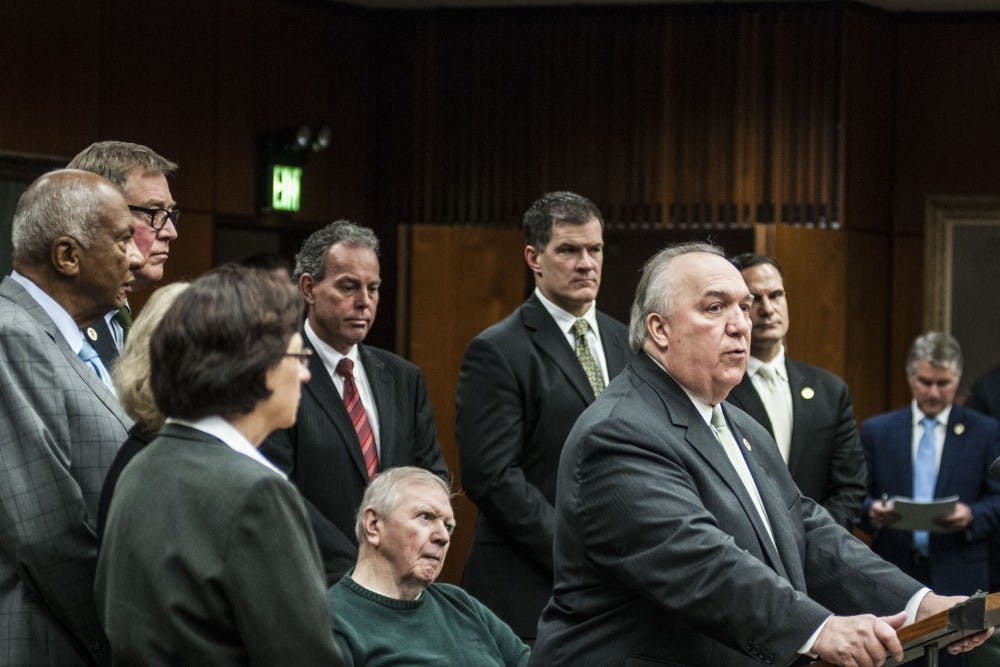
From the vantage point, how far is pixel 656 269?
3.13m

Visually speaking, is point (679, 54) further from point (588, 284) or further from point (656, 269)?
point (656, 269)

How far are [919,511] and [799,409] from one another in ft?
3.10

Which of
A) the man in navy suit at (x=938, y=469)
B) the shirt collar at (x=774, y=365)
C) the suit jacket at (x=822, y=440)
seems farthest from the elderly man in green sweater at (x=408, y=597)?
the man in navy suit at (x=938, y=469)

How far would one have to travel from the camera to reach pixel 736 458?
312 cm

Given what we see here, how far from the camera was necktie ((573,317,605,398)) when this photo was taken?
429 cm

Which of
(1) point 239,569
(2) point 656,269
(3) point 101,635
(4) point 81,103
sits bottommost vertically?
(3) point 101,635

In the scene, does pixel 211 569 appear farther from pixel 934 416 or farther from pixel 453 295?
pixel 453 295

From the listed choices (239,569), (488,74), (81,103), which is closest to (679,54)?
(488,74)

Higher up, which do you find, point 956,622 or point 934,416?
point 934,416

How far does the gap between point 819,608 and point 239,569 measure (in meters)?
1.15

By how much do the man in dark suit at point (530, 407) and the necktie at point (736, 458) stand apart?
1.01 meters

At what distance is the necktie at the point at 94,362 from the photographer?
286 centimetres

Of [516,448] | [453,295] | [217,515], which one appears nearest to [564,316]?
[516,448]

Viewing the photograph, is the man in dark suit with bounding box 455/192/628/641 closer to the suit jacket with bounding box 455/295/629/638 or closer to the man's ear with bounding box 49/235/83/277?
the suit jacket with bounding box 455/295/629/638
